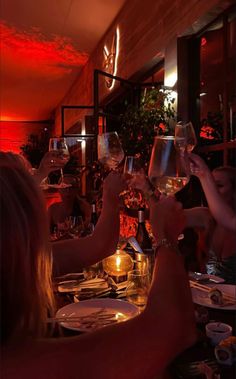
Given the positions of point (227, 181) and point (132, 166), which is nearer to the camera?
point (132, 166)

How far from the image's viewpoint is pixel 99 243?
4.42ft

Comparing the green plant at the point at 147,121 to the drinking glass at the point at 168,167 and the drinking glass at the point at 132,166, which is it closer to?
the drinking glass at the point at 132,166

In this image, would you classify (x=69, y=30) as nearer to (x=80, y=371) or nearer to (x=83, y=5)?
(x=83, y=5)

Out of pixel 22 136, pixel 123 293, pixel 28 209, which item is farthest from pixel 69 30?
pixel 22 136

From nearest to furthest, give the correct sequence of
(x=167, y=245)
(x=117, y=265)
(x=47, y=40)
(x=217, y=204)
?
(x=167, y=245), (x=117, y=265), (x=217, y=204), (x=47, y=40)

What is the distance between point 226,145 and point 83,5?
2.45 m

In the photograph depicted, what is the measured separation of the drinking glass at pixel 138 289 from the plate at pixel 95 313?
54mm

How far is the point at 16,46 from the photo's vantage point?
5133 millimetres

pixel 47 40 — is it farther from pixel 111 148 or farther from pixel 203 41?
pixel 111 148

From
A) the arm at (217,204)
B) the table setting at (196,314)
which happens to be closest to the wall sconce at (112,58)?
the arm at (217,204)

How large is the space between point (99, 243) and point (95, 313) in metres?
0.28

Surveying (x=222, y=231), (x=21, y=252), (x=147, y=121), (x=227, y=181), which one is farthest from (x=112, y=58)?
(x=21, y=252)

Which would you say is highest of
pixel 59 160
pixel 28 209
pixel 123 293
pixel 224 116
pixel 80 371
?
pixel 224 116

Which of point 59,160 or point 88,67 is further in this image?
point 88,67
